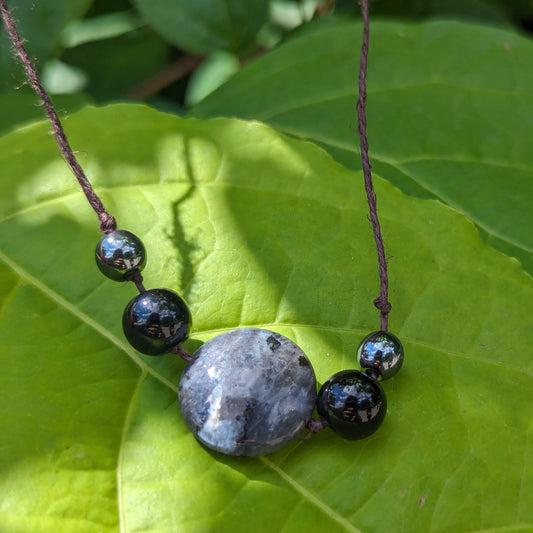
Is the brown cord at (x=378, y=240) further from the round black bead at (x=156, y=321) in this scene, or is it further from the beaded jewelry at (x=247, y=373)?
the round black bead at (x=156, y=321)

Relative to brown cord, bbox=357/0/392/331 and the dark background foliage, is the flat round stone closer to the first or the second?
brown cord, bbox=357/0/392/331

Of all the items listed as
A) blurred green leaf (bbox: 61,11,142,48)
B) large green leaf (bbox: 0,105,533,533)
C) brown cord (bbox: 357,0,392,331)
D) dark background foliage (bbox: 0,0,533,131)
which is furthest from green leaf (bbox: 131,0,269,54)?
brown cord (bbox: 357,0,392,331)

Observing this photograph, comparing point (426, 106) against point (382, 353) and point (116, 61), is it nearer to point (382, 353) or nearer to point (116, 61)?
point (382, 353)

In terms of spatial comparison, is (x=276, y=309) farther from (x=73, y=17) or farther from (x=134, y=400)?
(x=73, y=17)

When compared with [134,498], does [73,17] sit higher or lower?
higher

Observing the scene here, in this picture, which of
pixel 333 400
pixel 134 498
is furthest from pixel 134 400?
pixel 333 400
